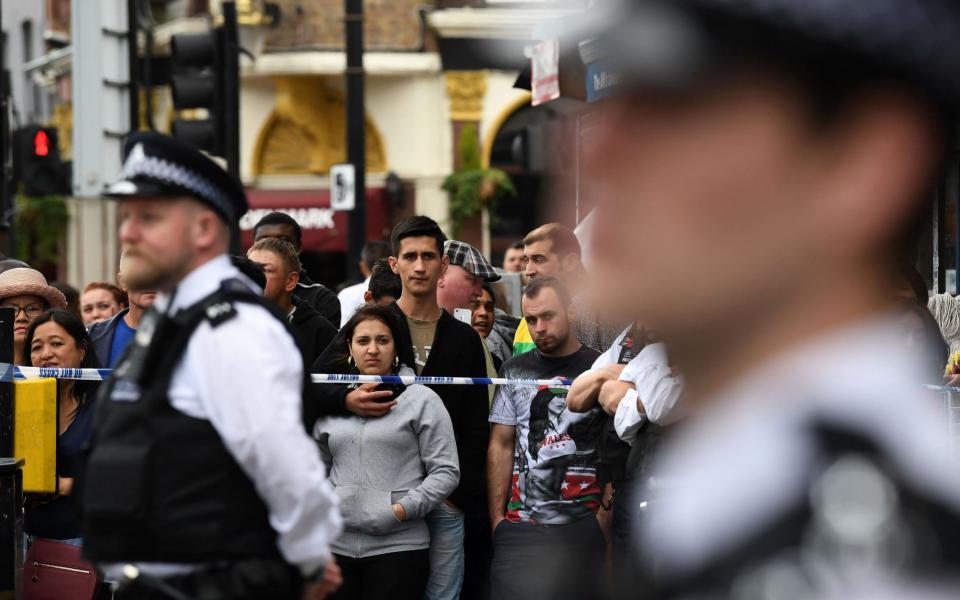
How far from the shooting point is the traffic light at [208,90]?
10906mm

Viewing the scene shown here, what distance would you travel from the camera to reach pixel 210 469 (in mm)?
3684

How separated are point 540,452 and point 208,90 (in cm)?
545

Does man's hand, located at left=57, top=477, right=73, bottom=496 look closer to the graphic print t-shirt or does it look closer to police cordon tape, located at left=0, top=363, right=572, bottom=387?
police cordon tape, located at left=0, top=363, right=572, bottom=387

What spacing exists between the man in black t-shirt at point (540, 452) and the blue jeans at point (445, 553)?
18 centimetres

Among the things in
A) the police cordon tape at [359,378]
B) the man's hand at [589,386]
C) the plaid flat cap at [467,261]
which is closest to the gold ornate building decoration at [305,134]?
the plaid flat cap at [467,261]

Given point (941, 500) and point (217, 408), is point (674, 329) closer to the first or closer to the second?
point (941, 500)

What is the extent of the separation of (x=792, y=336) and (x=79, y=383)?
6.18 m

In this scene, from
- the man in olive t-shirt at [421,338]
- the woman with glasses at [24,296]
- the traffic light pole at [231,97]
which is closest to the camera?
the man in olive t-shirt at [421,338]

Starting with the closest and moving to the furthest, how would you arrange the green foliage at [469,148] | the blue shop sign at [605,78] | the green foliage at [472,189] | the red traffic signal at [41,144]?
the blue shop sign at [605,78] < the red traffic signal at [41,144] < the green foliage at [472,189] < the green foliage at [469,148]

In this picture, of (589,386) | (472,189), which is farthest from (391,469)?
(472,189)

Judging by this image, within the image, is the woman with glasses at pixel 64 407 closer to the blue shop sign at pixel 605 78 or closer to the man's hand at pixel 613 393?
the man's hand at pixel 613 393

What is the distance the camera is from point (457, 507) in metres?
6.86

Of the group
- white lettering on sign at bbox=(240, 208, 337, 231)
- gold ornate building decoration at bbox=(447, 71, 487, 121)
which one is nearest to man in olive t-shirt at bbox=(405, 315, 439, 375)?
white lettering on sign at bbox=(240, 208, 337, 231)

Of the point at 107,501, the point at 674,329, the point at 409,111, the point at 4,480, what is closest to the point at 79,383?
the point at 4,480
